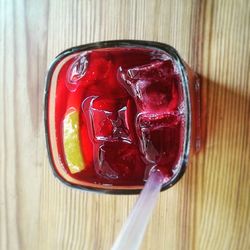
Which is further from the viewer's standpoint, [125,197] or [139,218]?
[125,197]

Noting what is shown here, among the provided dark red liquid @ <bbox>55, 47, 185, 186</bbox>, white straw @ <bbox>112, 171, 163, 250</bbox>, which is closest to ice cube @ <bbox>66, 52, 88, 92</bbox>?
dark red liquid @ <bbox>55, 47, 185, 186</bbox>

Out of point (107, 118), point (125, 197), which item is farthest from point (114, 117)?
point (125, 197)

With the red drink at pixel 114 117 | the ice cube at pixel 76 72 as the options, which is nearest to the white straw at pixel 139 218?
the red drink at pixel 114 117

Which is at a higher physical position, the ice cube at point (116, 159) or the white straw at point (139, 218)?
the ice cube at point (116, 159)

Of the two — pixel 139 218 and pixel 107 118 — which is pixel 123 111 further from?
pixel 139 218

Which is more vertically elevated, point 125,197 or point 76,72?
point 76,72

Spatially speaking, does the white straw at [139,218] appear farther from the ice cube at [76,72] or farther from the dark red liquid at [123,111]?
Answer: the ice cube at [76,72]

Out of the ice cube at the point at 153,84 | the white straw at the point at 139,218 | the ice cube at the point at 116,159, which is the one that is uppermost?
the ice cube at the point at 153,84
